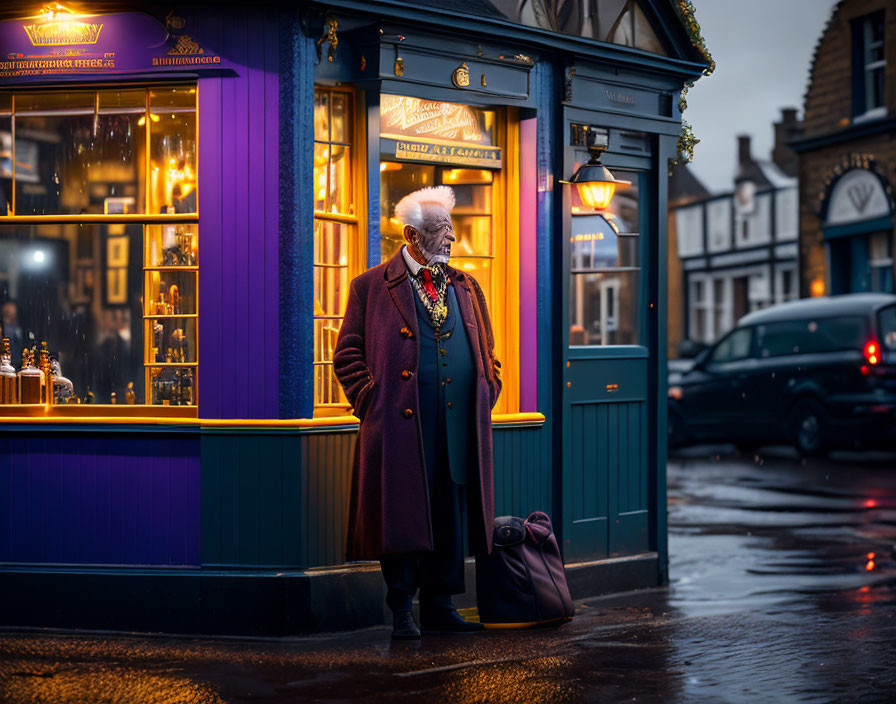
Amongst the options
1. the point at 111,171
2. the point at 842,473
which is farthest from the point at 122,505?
the point at 842,473

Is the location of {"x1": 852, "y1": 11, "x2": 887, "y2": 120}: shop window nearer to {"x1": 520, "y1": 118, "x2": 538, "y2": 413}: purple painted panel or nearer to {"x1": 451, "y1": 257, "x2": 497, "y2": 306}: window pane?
{"x1": 520, "y1": 118, "x2": 538, "y2": 413}: purple painted panel

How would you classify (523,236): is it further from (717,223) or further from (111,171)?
(717,223)

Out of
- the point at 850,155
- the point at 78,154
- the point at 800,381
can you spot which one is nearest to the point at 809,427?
the point at 800,381

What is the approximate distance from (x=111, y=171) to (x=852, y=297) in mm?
13771

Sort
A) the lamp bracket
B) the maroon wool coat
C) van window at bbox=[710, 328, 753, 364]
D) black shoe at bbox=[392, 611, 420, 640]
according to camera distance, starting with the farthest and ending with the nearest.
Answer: van window at bbox=[710, 328, 753, 364] < the lamp bracket < black shoe at bbox=[392, 611, 420, 640] < the maroon wool coat

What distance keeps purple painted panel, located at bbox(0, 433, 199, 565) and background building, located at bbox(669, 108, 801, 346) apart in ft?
106

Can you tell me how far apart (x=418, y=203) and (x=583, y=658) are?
2.42m

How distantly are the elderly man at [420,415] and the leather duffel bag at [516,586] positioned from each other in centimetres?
12

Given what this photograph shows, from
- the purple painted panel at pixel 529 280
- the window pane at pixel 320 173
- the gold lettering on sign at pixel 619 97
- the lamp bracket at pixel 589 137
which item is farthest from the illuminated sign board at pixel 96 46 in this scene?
the gold lettering on sign at pixel 619 97

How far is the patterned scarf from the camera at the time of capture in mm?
7535

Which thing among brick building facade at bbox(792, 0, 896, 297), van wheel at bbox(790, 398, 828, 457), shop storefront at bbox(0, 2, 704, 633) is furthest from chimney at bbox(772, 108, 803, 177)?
shop storefront at bbox(0, 2, 704, 633)

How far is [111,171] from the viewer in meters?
7.98

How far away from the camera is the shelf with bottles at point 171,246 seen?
7867mm

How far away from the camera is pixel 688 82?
9.80m
